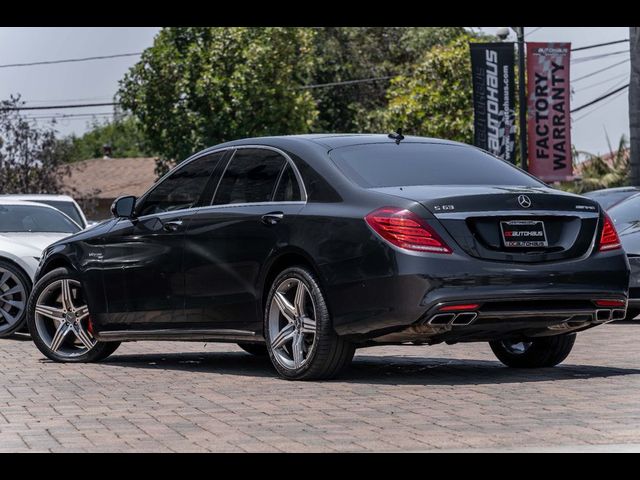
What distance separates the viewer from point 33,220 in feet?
54.6

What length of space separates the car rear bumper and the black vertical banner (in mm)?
25562

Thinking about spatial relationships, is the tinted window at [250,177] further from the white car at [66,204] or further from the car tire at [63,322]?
the white car at [66,204]

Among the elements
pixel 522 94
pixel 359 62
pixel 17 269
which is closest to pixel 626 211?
pixel 17 269

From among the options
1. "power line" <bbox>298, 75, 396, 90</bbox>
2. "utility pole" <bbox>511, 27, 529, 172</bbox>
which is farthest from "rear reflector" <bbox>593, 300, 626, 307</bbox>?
"power line" <bbox>298, 75, 396, 90</bbox>

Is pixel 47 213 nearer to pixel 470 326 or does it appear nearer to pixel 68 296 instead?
pixel 68 296

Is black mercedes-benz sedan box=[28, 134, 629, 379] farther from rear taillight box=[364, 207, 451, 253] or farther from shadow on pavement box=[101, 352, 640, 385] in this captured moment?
shadow on pavement box=[101, 352, 640, 385]

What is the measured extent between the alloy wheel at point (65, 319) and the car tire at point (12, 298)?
312 cm

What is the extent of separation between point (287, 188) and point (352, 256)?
1.02 m

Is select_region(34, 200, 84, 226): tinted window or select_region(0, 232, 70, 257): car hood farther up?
select_region(34, 200, 84, 226): tinted window

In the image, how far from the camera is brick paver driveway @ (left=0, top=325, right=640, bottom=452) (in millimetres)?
7039

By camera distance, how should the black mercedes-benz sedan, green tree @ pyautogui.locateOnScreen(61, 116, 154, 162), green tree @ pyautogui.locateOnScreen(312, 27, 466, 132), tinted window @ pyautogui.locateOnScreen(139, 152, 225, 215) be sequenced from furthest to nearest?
green tree @ pyautogui.locateOnScreen(61, 116, 154, 162) → green tree @ pyautogui.locateOnScreen(312, 27, 466, 132) → tinted window @ pyautogui.locateOnScreen(139, 152, 225, 215) → the black mercedes-benz sedan

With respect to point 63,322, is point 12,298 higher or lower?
lower

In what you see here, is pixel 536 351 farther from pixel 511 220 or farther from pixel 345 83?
pixel 345 83

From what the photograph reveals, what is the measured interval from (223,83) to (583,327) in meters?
47.8
